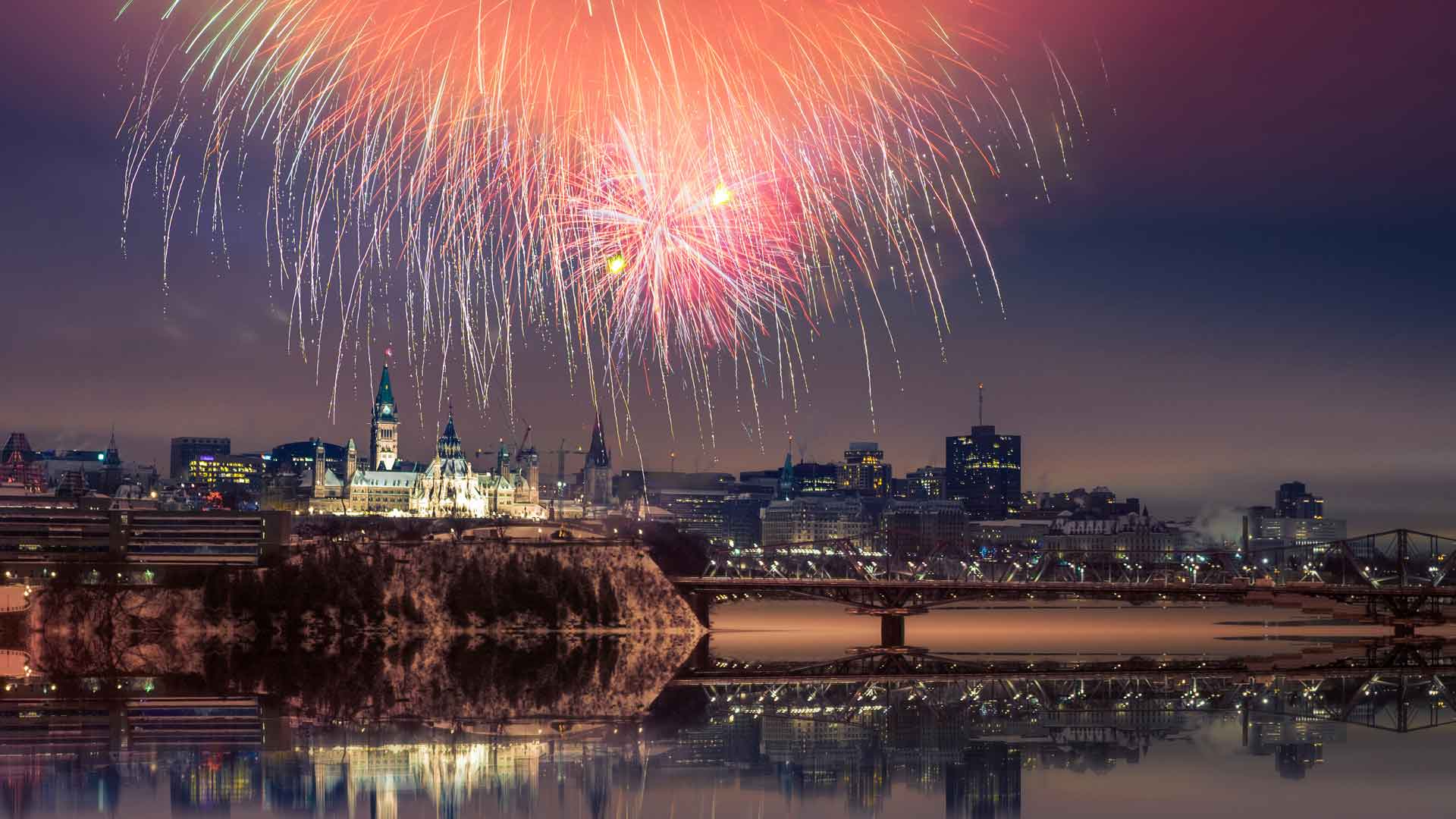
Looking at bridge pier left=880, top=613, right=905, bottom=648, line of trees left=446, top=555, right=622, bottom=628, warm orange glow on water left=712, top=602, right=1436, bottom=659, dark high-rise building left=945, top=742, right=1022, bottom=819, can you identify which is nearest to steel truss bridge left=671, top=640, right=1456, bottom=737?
dark high-rise building left=945, top=742, right=1022, bottom=819

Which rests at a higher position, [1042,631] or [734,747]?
[734,747]

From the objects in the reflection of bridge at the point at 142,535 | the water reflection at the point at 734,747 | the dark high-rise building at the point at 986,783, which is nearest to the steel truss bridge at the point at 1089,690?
the water reflection at the point at 734,747

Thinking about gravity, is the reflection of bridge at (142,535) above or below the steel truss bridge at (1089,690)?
above

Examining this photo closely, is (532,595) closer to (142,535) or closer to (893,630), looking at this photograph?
(893,630)

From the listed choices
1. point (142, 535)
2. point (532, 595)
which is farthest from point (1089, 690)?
point (142, 535)

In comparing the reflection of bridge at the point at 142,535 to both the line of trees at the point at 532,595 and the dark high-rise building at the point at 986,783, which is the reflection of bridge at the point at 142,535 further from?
the dark high-rise building at the point at 986,783

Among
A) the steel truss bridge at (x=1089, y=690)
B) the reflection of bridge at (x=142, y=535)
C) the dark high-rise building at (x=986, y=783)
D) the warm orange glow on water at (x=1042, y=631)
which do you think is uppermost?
the reflection of bridge at (x=142, y=535)
